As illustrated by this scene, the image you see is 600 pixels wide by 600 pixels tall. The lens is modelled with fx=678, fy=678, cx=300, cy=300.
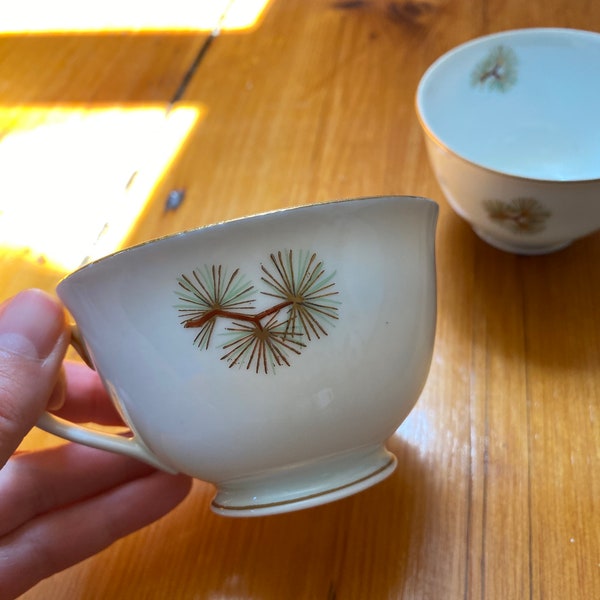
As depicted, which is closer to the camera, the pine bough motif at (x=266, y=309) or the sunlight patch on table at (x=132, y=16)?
the pine bough motif at (x=266, y=309)

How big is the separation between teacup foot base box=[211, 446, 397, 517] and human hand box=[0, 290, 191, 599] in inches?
3.0

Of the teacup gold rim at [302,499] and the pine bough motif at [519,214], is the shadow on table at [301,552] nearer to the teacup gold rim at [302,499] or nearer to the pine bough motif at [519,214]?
the teacup gold rim at [302,499]

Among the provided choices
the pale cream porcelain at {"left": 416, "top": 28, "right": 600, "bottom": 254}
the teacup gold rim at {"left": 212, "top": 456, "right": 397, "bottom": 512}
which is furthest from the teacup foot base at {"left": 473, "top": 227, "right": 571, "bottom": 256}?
the teacup gold rim at {"left": 212, "top": 456, "right": 397, "bottom": 512}

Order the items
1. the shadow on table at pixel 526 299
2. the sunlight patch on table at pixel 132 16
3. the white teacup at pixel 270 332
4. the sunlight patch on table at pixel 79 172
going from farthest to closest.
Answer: the sunlight patch on table at pixel 132 16, the sunlight patch on table at pixel 79 172, the shadow on table at pixel 526 299, the white teacup at pixel 270 332

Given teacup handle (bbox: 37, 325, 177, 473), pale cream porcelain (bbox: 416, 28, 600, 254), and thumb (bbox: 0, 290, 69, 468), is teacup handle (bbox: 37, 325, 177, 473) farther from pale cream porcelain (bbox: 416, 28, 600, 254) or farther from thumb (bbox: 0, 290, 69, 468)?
pale cream porcelain (bbox: 416, 28, 600, 254)

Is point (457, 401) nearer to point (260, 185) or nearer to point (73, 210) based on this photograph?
point (260, 185)

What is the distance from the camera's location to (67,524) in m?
0.44

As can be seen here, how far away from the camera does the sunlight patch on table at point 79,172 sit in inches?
24.2

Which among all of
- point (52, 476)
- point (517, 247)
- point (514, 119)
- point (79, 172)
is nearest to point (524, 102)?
point (514, 119)

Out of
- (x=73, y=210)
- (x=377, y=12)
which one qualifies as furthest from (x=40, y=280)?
(x=377, y=12)

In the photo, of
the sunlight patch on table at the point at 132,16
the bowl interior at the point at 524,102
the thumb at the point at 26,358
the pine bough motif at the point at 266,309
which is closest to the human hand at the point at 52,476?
the thumb at the point at 26,358

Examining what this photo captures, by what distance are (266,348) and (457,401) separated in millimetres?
183

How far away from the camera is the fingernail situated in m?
0.38

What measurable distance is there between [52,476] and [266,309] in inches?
9.5
